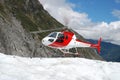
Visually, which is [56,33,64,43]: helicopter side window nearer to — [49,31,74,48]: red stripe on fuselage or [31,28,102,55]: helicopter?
[31,28,102,55]: helicopter

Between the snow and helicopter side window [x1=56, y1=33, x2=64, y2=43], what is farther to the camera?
helicopter side window [x1=56, y1=33, x2=64, y2=43]

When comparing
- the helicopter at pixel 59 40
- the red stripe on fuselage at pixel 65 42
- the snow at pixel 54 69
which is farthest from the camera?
the red stripe on fuselage at pixel 65 42

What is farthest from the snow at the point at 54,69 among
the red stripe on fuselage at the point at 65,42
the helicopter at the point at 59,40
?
the red stripe on fuselage at the point at 65,42

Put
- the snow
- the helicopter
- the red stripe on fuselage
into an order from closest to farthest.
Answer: the snow, the helicopter, the red stripe on fuselage

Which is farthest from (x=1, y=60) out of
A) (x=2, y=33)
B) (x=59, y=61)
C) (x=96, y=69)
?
(x=2, y=33)

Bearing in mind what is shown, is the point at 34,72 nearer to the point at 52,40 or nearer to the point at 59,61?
the point at 59,61

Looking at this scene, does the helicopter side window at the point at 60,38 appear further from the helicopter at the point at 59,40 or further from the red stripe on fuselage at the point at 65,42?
the red stripe on fuselage at the point at 65,42

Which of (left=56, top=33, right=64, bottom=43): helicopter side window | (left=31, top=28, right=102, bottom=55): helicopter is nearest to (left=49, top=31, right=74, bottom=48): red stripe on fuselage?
(left=31, top=28, right=102, bottom=55): helicopter

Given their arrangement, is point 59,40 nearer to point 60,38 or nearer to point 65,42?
point 60,38
